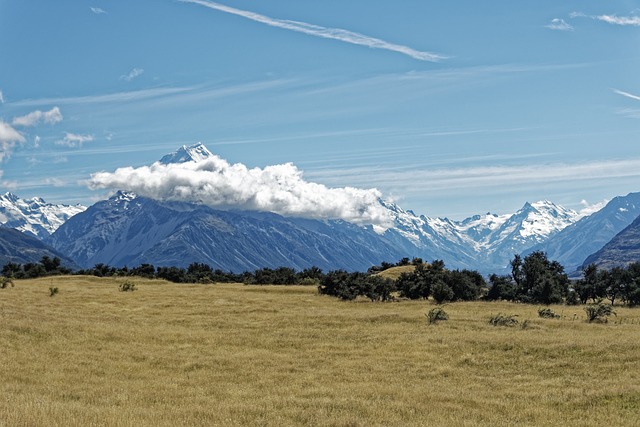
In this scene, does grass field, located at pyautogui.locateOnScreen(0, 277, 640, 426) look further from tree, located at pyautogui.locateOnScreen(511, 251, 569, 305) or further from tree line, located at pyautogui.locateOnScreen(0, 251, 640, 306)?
tree, located at pyautogui.locateOnScreen(511, 251, 569, 305)

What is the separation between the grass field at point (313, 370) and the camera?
22.4 m

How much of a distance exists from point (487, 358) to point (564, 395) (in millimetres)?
9548

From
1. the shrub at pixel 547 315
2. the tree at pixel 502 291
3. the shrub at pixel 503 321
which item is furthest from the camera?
the tree at pixel 502 291

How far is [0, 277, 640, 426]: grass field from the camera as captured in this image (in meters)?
22.4

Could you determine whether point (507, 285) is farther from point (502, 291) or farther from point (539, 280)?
point (539, 280)

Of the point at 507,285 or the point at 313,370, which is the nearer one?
the point at 313,370

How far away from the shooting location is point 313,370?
108ft

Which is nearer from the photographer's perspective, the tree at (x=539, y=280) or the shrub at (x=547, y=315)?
the shrub at (x=547, y=315)

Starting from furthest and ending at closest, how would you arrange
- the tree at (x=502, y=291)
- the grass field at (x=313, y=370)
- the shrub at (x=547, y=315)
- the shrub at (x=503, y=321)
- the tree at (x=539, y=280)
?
the tree at (x=502, y=291) → the tree at (x=539, y=280) → the shrub at (x=547, y=315) → the shrub at (x=503, y=321) → the grass field at (x=313, y=370)

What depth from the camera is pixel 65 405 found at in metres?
22.2

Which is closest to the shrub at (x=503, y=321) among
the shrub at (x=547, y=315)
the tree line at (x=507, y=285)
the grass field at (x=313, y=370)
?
the grass field at (x=313, y=370)

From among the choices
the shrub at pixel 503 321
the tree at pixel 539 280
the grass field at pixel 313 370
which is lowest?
the grass field at pixel 313 370

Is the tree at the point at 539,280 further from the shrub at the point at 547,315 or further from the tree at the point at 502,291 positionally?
the shrub at the point at 547,315

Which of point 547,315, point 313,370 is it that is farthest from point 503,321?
point 313,370
